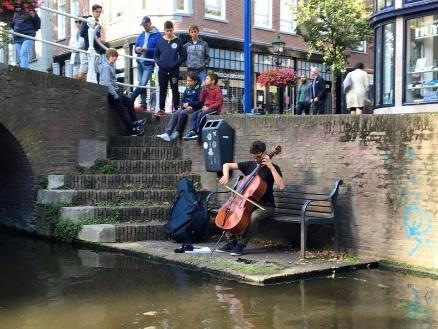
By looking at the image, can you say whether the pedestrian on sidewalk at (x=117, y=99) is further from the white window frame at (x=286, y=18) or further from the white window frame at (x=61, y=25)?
the white window frame at (x=61, y=25)

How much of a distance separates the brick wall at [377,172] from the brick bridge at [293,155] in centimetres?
1

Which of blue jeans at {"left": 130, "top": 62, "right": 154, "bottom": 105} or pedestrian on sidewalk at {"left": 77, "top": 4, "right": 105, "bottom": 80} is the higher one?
pedestrian on sidewalk at {"left": 77, "top": 4, "right": 105, "bottom": 80}

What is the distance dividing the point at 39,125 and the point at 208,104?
2943mm

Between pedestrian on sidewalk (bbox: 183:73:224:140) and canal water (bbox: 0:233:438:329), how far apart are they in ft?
11.3

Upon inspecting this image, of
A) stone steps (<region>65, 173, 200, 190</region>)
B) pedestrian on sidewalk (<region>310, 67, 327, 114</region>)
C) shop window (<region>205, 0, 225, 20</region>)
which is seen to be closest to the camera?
stone steps (<region>65, 173, 200, 190</region>)

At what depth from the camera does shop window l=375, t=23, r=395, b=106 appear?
15.2m

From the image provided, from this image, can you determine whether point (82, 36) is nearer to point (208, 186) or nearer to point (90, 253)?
point (208, 186)

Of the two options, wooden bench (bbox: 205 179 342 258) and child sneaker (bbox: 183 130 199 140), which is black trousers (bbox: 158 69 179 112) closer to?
child sneaker (bbox: 183 130 199 140)

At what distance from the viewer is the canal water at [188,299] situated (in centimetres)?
550

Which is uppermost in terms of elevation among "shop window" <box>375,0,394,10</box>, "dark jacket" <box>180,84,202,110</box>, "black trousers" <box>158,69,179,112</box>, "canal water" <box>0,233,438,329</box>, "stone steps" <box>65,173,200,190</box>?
"shop window" <box>375,0,394,10</box>

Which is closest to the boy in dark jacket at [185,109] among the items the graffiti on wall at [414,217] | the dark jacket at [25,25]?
the dark jacket at [25,25]

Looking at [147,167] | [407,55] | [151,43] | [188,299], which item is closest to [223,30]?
[407,55]

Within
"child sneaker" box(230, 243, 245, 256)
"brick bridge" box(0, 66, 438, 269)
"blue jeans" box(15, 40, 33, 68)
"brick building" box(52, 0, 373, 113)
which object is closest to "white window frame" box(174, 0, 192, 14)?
"brick building" box(52, 0, 373, 113)

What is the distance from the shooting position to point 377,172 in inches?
314
